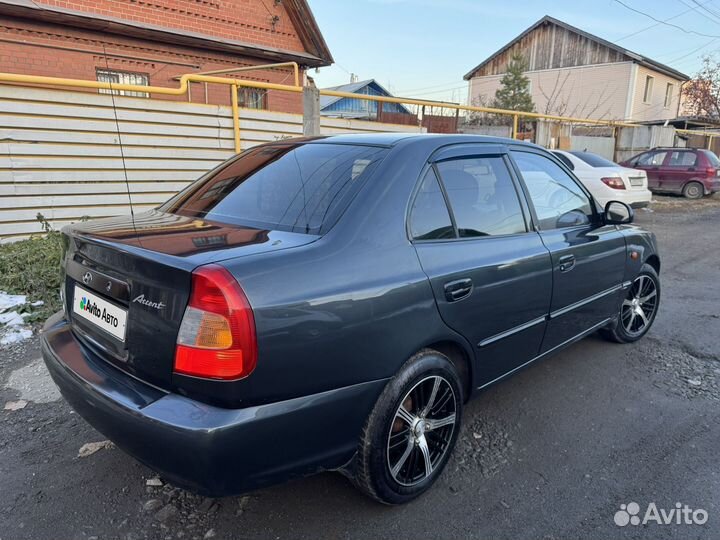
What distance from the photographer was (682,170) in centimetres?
1490

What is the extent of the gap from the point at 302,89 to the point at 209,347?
658 centimetres

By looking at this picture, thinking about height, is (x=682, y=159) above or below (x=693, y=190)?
above

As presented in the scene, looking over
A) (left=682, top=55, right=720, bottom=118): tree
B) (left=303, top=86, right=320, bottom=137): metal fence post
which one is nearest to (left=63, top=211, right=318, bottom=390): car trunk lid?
(left=303, top=86, right=320, bottom=137): metal fence post

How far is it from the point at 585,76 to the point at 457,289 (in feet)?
107

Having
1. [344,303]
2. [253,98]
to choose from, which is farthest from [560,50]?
[344,303]

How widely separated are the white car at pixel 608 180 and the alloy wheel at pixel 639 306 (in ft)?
21.4

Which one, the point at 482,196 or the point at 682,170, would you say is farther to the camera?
the point at 682,170

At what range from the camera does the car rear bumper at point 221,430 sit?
5.61ft

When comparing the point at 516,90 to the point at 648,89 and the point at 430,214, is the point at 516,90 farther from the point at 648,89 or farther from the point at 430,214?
the point at 430,214

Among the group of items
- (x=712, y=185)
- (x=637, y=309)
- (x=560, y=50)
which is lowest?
(x=637, y=309)

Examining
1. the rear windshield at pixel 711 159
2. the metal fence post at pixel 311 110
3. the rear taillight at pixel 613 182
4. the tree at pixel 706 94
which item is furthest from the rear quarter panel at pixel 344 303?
the tree at pixel 706 94

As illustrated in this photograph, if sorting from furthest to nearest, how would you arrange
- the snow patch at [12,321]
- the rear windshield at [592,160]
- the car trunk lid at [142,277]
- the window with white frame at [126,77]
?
the rear windshield at [592,160] < the window with white frame at [126,77] < the snow patch at [12,321] < the car trunk lid at [142,277]

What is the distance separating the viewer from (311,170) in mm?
2559

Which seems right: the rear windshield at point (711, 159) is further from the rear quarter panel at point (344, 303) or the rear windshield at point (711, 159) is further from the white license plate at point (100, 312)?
the white license plate at point (100, 312)
